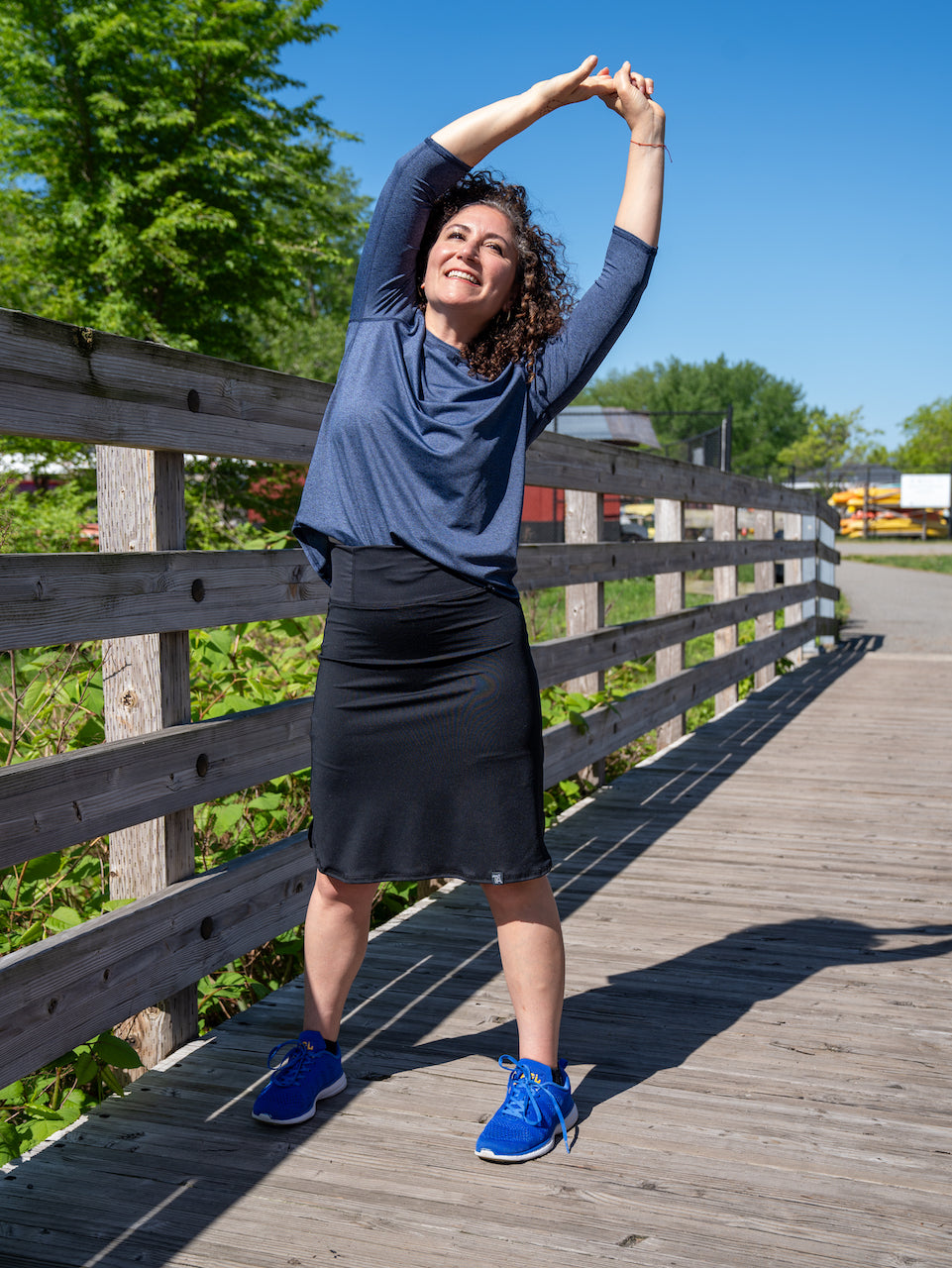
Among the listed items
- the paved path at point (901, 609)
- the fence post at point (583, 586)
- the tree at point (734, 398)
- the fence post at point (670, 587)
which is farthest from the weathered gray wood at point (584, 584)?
the tree at point (734, 398)

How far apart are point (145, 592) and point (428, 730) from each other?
669 millimetres

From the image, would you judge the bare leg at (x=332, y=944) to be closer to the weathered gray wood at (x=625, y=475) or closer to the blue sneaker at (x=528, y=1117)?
the blue sneaker at (x=528, y=1117)

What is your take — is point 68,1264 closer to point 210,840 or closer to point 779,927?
point 210,840

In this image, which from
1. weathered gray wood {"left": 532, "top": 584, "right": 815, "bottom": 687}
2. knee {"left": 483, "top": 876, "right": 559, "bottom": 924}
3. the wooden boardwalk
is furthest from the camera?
weathered gray wood {"left": 532, "top": 584, "right": 815, "bottom": 687}

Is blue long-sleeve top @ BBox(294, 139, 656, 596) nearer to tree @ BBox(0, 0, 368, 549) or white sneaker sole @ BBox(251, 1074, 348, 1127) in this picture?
white sneaker sole @ BBox(251, 1074, 348, 1127)

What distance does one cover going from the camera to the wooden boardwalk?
6.29 feet

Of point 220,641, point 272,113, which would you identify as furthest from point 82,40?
point 220,641

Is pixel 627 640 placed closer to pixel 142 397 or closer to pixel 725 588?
pixel 725 588

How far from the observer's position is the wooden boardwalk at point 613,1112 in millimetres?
1917

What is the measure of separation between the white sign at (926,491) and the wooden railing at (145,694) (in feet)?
183

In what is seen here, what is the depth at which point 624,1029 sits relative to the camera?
280 centimetres

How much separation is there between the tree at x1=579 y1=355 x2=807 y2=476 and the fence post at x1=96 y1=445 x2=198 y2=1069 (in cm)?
8278

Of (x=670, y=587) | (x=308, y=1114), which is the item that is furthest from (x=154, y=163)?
(x=308, y=1114)

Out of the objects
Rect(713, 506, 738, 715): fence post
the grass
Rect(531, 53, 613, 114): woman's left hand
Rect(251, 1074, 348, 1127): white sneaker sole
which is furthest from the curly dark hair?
the grass
